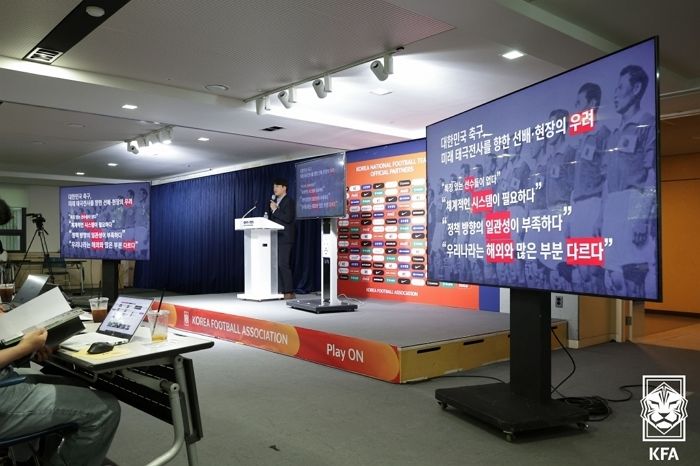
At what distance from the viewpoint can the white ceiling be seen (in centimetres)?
339

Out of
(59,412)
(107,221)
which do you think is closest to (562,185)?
(59,412)

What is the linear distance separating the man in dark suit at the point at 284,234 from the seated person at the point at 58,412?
4.91 m

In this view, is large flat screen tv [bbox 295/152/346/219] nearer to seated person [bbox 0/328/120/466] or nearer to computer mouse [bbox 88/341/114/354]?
computer mouse [bbox 88/341/114/354]

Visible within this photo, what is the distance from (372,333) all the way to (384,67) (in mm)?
2124

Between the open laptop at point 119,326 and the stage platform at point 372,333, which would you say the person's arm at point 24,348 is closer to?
the open laptop at point 119,326

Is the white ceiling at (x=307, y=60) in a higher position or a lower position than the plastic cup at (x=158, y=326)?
higher

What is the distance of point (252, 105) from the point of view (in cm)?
555

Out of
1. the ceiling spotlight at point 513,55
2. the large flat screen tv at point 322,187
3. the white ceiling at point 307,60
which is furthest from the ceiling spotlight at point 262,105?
the ceiling spotlight at point 513,55

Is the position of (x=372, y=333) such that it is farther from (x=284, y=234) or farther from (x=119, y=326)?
(x=284, y=234)

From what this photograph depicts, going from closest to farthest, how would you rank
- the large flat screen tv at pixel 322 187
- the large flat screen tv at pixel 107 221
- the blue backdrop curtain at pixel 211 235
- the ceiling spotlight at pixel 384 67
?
the large flat screen tv at pixel 107 221
the ceiling spotlight at pixel 384 67
the large flat screen tv at pixel 322 187
the blue backdrop curtain at pixel 211 235

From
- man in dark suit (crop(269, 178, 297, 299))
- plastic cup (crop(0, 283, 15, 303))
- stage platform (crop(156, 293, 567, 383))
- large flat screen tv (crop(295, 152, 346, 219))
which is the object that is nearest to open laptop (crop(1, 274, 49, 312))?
plastic cup (crop(0, 283, 15, 303))

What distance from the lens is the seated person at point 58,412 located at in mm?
1587

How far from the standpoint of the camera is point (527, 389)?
8.97 ft

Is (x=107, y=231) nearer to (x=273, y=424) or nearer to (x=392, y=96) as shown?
(x=273, y=424)
